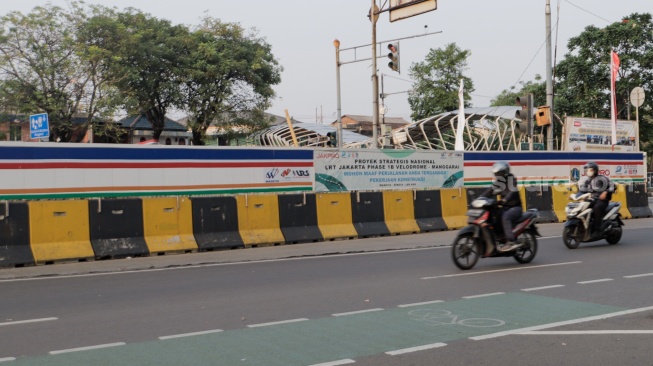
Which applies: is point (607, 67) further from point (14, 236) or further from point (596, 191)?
point (14, 236)

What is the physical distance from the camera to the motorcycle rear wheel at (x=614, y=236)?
47.9ft

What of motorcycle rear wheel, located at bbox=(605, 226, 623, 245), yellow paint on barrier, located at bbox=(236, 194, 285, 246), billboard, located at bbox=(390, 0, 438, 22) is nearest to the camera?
motorcycle rear wheel, located at bbox=(605, 226, 623, 245)

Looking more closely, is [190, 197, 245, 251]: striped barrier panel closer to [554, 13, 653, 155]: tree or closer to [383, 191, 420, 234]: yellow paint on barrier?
[383, 191, 420, 234]: yellow paint on barrier

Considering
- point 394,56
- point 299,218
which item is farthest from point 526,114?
point 299,218

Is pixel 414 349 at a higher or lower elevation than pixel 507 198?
lower

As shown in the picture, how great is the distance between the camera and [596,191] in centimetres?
1406

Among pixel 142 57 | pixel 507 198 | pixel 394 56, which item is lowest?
pixel 507 198

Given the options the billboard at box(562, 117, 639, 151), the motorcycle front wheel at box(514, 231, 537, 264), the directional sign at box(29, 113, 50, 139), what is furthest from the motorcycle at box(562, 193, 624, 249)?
the billboard at box(562, 117, 639, 151)

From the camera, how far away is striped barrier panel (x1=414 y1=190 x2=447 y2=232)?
59.1ft

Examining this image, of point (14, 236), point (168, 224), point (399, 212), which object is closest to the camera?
point (14, 236)

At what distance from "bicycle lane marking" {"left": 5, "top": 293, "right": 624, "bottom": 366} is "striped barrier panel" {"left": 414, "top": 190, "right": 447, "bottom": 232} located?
381 inches

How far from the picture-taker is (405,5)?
68.8ft

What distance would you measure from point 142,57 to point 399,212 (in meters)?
33.1

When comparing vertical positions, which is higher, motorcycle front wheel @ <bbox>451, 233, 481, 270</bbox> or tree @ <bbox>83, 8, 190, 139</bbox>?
tree @ <bbox>83, 8, 190, 139</bbox>
